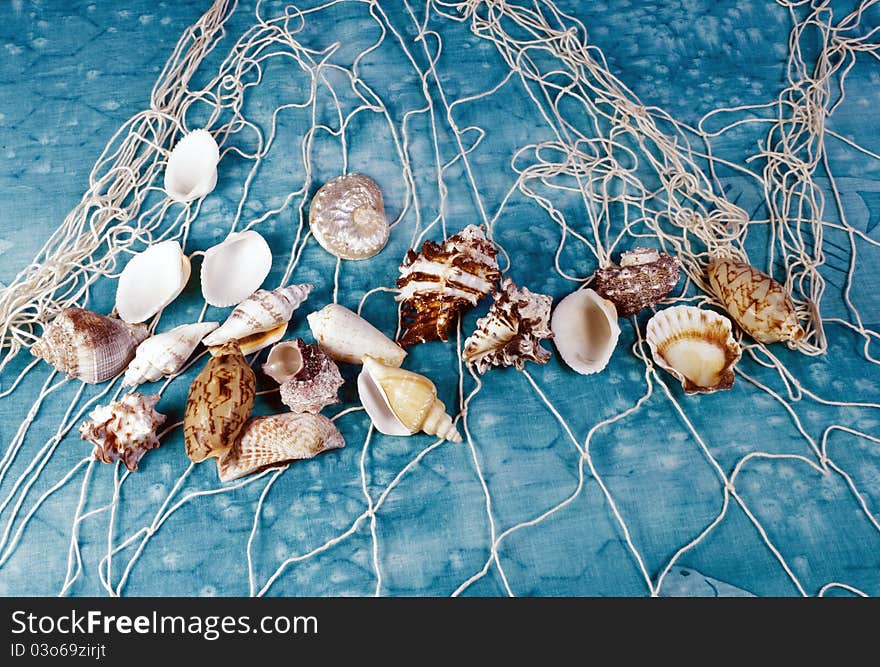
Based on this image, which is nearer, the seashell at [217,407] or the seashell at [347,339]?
the seashell at [217,407]

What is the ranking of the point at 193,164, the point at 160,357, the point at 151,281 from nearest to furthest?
the point at 160,357 < the point at 151,281 < the point at 193,164

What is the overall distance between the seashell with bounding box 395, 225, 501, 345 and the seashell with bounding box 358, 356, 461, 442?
0.38 ft

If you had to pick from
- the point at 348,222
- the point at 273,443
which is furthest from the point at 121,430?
the point at 348,222

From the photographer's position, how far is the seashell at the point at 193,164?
4.99 ft

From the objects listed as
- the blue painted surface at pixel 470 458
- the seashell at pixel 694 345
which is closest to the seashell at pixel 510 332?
the blue painted surface at pixel 470 458

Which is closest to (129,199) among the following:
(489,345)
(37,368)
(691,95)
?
(37,368)

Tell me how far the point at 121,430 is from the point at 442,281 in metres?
0.61

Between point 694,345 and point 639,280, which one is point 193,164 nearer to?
point 639,280

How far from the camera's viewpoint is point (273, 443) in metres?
1.19

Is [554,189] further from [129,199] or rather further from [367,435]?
[129,199]

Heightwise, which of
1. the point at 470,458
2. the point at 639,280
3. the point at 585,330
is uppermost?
the point at 639,280

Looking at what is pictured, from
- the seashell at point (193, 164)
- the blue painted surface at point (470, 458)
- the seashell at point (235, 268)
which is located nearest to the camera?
the blue painted surface at point (470, 458)

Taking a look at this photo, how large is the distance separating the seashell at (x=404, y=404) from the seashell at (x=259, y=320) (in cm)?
19

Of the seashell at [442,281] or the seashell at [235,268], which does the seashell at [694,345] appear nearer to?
the seashell at [442,281]
